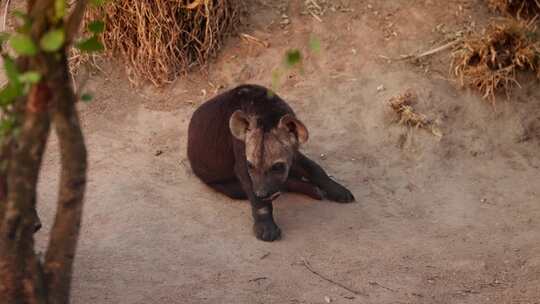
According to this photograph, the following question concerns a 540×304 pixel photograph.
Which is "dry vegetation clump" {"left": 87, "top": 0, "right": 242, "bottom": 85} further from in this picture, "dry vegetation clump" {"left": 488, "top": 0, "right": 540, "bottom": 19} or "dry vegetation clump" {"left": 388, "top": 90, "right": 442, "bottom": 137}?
"dry vegetation clump" {"left": 488, "top": 0, "right": 540, "bottom": 19}

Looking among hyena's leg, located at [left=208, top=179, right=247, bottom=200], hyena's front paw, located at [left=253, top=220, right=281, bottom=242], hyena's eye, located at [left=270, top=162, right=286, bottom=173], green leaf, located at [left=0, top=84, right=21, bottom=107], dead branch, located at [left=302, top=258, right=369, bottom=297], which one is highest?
green leaf, located at [left=0, top=84, right=21, bottom=107]

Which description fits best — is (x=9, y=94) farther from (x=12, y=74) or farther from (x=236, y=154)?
(x=236, y=154)

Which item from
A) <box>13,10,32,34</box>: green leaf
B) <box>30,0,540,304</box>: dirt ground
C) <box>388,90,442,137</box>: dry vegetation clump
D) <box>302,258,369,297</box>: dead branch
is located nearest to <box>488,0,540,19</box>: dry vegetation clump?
<box>30,0,540,304</box>: dirt ground

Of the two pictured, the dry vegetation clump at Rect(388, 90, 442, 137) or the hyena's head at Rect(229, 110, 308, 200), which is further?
the dry vegetation clump at Rect(388, 90, 442, 137)

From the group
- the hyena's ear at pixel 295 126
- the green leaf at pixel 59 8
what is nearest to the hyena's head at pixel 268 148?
the hyena's ear at pixel 295 126

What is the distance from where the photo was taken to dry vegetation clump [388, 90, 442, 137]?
7539 mm

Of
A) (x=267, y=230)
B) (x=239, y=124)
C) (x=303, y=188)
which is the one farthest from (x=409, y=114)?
(x=267, y=230)

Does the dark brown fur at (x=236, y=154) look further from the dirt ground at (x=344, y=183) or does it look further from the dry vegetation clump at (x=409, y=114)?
the dry vegetation clump at (x=409, y=114)

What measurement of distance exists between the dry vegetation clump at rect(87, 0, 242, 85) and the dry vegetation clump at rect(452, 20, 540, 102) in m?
2.33

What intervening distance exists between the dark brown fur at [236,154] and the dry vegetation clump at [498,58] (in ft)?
6.29

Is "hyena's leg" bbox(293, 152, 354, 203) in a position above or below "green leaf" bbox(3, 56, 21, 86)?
below

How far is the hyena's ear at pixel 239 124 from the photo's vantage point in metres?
6.24

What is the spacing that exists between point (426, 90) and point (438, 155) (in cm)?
74

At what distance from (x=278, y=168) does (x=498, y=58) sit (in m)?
2.74
